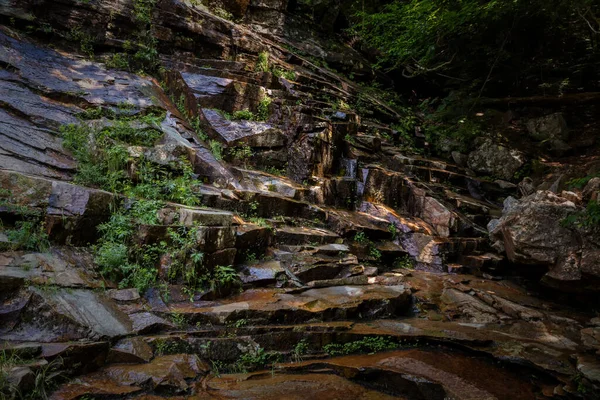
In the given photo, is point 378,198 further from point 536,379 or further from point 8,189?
point 8,189

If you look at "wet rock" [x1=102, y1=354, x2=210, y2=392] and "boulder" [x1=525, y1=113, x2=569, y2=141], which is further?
"boulder" [x1=525, y1=113, x2=569, y2=141]

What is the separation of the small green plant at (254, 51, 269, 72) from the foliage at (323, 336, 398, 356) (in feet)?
33.6

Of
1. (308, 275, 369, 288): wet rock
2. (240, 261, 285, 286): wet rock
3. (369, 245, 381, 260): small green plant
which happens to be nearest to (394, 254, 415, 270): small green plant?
(369, 245, 381, 260): small green plant

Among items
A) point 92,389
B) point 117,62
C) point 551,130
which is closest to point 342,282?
point 92,389

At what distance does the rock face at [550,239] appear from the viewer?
6.35 m

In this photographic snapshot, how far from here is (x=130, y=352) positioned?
3736mm

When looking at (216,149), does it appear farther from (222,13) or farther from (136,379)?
(222,13)

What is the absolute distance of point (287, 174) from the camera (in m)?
9.76

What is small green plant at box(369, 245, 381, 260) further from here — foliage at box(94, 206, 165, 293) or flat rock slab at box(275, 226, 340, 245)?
foliage at box(94, 206, 165, 293)

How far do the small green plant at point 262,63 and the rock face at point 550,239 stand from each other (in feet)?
30.1

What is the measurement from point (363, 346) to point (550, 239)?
4.86 m

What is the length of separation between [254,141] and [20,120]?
513 centimetres

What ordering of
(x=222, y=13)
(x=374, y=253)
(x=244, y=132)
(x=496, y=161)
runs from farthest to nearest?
(x=222, y=13)
(x=496, y=161)
(x=244, y=132)
(x=374, y=253)

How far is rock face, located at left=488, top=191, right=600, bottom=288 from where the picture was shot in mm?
6350
